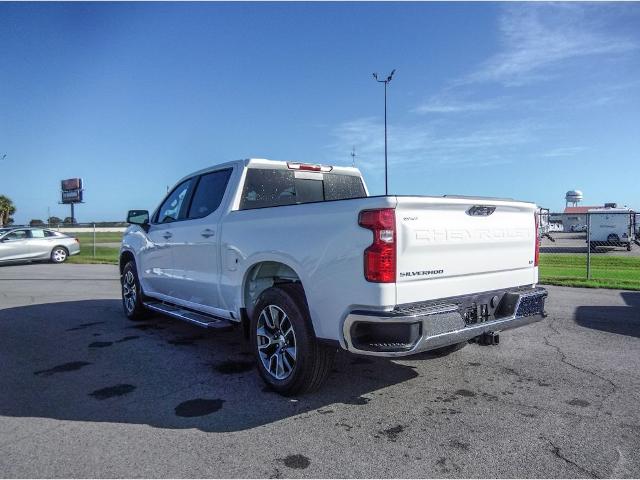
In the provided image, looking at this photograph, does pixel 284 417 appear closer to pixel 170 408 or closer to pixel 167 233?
pixel 170 408

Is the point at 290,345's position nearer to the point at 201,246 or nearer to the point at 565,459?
the point at 201,246

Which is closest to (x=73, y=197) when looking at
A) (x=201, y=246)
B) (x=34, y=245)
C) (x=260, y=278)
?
(x=34, y=245)

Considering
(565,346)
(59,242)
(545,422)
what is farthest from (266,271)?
(59,242)

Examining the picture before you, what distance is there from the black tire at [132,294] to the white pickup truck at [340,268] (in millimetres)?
1704

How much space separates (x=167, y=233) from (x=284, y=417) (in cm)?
329

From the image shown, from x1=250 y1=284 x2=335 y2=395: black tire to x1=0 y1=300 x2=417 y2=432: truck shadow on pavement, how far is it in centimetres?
15

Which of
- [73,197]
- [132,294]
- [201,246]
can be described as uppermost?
[73,197]

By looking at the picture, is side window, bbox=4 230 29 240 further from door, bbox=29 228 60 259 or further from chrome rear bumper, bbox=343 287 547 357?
chrome rear bumper, bbox=343 287 547 357

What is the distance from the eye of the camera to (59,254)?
1970 cm

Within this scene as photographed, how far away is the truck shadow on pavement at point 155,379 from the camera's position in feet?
12.1

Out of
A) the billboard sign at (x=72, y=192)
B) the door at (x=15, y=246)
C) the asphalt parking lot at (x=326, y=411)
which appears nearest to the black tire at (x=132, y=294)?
the asphalt parking lot at (x=326, y=411)

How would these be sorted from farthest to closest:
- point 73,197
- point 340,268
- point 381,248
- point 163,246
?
point 73,197 < point 163,246 < point 340,268 < point 381,248

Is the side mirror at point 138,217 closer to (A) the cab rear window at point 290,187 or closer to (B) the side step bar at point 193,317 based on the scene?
(B) the side step bar at point 193,317

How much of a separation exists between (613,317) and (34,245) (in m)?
19.5
